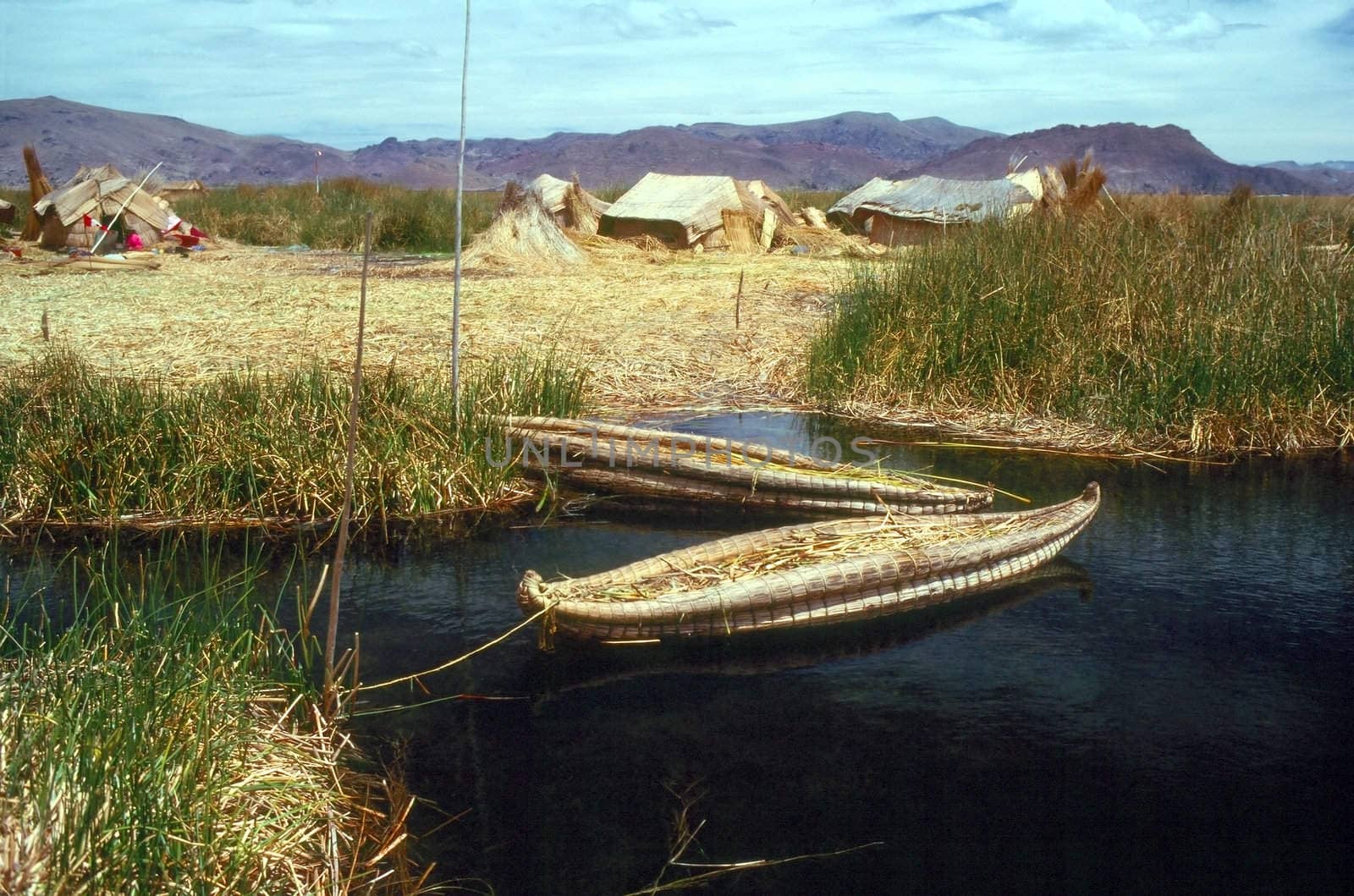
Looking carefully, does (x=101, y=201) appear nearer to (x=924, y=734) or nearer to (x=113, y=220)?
(x=113, y=220)

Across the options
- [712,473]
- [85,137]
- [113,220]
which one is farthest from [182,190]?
[85,137]

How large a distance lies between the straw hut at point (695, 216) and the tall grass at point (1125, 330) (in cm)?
860

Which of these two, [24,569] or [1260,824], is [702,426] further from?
[1260,824]

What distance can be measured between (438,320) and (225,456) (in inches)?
163

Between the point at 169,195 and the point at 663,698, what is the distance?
70.9 feet

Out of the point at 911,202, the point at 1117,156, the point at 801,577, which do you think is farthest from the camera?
the point at 1117,156

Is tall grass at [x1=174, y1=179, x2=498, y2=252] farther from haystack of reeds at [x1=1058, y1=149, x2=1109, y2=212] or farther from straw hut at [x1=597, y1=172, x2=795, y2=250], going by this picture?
haystack of reeds at [x1=1058, y1=149, x2=1109, y2=212]

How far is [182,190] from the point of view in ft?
78.3

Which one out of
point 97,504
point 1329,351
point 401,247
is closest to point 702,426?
point 97,504

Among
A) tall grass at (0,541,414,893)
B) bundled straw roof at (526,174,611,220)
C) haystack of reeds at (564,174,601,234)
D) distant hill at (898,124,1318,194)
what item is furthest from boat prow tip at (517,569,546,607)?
distant hill at (898,124,1318,194)

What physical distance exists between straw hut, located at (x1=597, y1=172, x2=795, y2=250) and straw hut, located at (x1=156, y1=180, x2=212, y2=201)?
8.86 m

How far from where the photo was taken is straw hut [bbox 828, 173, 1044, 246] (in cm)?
1708

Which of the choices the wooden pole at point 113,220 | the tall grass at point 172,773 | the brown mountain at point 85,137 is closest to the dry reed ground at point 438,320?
the wooden pole at point 113,220

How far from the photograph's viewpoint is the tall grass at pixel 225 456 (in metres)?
5.27
